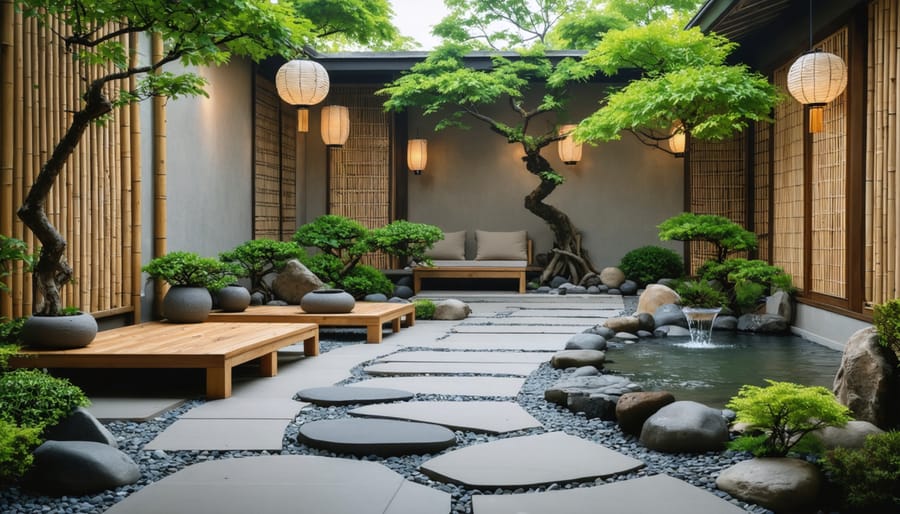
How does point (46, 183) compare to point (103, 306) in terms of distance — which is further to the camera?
point (103, 306)

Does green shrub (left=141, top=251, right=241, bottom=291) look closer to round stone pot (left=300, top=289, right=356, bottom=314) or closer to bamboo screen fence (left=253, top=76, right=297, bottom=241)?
round stone pot (left=300, top=289, right=356, bottom=314)

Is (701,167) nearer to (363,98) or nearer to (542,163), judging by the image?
(542,163)

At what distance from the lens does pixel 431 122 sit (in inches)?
539

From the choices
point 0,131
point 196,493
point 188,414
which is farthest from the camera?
point 0,131

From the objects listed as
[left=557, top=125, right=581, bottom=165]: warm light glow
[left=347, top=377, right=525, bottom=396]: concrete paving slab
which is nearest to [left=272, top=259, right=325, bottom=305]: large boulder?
[left=347, top=377, right=525, bottom=396]: concrete paving slab

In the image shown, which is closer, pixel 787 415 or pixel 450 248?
pixel 787 415

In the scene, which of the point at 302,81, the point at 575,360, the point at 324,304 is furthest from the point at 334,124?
the point at 575,360

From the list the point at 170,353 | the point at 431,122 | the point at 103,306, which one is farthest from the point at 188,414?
the point at 431,122

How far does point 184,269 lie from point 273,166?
205 inches

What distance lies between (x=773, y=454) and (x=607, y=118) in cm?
654

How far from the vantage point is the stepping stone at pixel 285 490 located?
2.56 meters

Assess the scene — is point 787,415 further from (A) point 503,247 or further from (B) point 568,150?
(A) point 503,247

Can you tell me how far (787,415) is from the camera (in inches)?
117

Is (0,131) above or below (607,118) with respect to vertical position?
below
